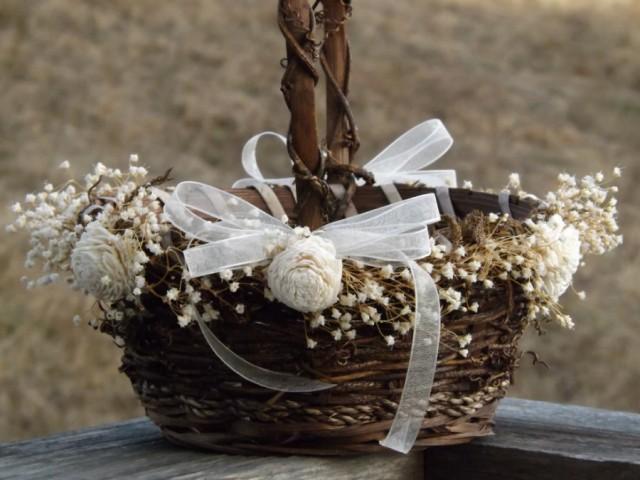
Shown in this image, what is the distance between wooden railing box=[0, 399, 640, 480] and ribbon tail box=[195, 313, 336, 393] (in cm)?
10

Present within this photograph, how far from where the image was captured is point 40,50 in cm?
500

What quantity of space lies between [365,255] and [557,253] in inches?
9.7

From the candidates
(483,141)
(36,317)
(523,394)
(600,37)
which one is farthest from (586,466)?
(600,37)

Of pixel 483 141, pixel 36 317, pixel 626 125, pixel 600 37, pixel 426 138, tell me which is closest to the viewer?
pixel 426 138

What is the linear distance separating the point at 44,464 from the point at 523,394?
8.49 feet

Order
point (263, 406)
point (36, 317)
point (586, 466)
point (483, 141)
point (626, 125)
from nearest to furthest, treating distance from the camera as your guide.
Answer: point (263, 406) → point (586, 466) → point (36, 317) → point (483, 141) → point (626, 125)

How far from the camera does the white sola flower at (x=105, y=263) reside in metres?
1.05

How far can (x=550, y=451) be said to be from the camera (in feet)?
4.04

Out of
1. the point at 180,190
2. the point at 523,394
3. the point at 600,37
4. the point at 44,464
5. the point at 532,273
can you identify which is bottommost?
the point at 523,394

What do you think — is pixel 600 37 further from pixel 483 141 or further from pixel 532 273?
pixel 532 273

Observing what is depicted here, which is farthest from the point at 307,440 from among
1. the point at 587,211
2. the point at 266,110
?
the point at 266,110

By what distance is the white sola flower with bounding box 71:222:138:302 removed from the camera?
105cm

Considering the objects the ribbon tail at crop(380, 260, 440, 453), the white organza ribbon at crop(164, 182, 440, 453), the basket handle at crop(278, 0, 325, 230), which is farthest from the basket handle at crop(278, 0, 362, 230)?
the ribbon tail at crop(380, 260, 440, 453)

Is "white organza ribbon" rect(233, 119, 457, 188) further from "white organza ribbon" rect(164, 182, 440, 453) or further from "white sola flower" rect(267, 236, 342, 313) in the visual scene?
"white sola flower" rect(267, 236, 342, 313)
